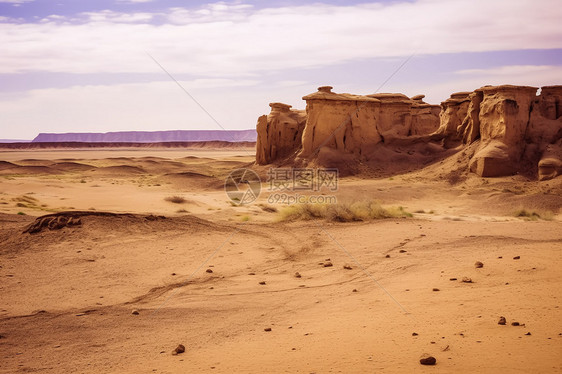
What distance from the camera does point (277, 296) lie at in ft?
26.9

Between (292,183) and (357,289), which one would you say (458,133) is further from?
(357,289)

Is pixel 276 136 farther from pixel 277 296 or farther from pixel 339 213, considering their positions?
pixel 277 296

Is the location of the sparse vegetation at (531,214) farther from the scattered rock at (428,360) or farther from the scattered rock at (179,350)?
the scattered rock at (179,350)

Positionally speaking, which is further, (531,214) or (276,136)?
(276,136)

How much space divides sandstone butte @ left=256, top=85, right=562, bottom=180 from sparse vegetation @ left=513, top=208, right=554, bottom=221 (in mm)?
5785

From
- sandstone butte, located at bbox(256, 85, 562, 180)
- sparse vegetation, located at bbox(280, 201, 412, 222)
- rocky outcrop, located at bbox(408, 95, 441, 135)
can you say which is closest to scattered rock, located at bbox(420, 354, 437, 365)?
sparse vegetation, located at bbox(280, 201, 412, 222)

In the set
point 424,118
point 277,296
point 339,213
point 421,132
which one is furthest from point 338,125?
point 277,296

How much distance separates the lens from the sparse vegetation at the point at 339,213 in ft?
52.4

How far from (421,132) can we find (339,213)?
23474 millimetres

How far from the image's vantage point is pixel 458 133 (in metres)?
28.8

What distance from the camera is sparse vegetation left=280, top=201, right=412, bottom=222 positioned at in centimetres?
1597

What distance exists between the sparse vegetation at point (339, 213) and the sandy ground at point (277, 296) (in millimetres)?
835

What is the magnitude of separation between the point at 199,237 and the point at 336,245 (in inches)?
146

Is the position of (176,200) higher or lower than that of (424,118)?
lower
